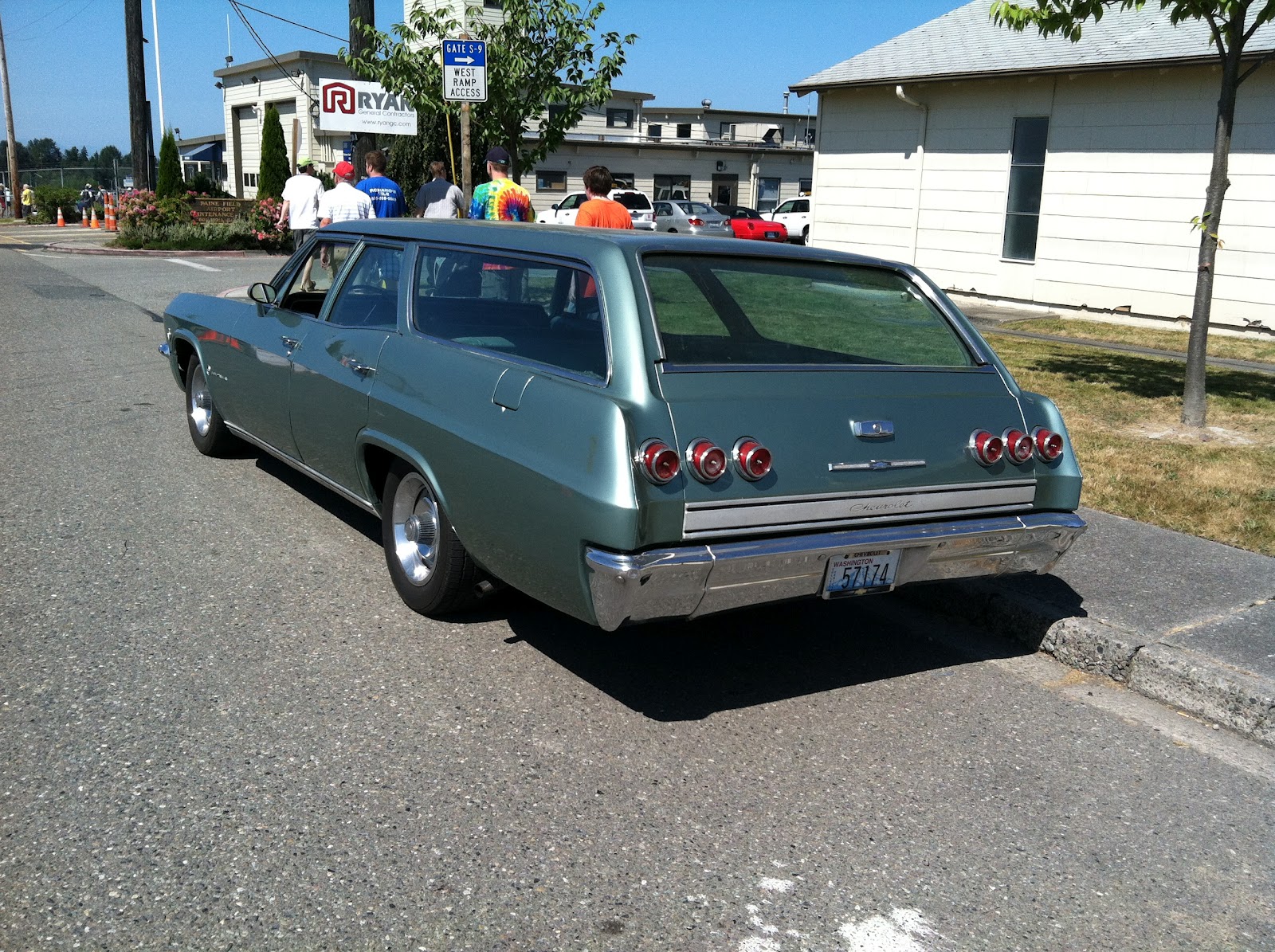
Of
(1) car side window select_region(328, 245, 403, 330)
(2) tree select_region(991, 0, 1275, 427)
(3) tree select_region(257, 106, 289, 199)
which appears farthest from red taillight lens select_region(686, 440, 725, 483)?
(3) tree select_region(257, 106, 289, 199)

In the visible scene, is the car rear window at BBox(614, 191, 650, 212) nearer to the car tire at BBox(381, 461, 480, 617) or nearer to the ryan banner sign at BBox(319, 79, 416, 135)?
the ryan banner sign at BBox(319, 79, 416, 135)

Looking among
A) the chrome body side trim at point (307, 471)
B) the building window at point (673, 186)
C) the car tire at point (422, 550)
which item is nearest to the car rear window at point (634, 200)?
the building window at point (673, 186)

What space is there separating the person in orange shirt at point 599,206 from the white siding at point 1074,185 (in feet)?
27.1

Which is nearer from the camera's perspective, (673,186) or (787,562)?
(787,562)

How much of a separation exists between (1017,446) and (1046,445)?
0.16m

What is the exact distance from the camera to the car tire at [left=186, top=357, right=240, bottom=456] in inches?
278

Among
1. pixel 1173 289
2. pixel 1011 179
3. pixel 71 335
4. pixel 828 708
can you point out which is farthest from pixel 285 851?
pixel 1011 179

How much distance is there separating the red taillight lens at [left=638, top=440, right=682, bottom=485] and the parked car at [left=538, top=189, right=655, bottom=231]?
2896 cm

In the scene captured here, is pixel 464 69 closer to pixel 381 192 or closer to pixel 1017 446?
pixel 381 192

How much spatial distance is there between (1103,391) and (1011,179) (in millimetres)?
7443

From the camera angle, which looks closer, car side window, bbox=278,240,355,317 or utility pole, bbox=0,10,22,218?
car side window, bbox=278,240,355,317

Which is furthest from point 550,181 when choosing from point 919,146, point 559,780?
point 559,780

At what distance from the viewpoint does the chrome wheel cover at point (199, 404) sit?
7.10 m

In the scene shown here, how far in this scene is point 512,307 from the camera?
467 cm
